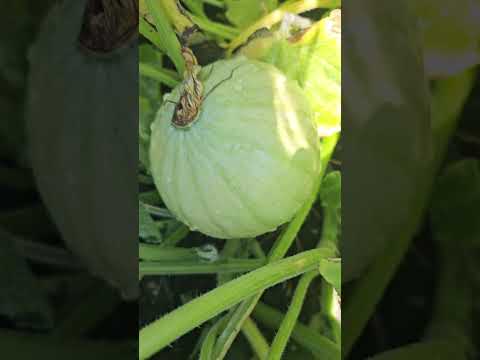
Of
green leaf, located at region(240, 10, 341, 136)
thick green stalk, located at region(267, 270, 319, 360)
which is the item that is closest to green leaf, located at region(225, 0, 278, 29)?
green leaf, located at region(240, 10, 341, 136)

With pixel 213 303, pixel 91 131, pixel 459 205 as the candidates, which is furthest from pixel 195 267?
pixel 459 205

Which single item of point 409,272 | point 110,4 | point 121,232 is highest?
point 110,4

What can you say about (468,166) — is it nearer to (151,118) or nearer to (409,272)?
(409,272)

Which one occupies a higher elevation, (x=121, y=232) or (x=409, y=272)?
(x=121, y=232)

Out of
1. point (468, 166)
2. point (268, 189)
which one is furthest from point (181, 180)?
point (468, 166)

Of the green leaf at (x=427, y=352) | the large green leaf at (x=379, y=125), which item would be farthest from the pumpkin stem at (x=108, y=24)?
the green leaf at (x=427, y=352)

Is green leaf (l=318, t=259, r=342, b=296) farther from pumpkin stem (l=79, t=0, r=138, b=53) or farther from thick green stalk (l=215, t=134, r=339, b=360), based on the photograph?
pumpkin stem (l=79, t=0, r=138, b=53)

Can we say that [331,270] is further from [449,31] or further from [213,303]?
[449,31]
